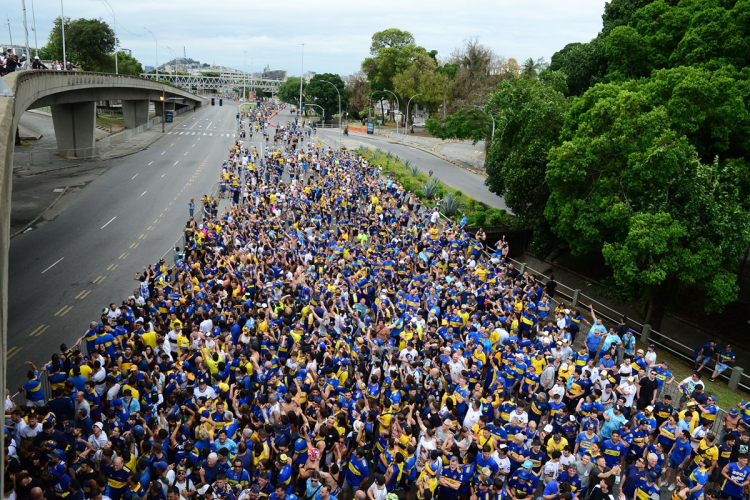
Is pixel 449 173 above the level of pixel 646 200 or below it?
below

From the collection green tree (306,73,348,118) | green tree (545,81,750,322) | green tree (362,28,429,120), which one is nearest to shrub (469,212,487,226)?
green tree (545,81,750,322)

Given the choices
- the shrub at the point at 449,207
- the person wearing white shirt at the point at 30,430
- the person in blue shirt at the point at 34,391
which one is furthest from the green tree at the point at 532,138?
the person wearing white shirt at the point at 30,430

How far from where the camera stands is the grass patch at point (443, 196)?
30938mm

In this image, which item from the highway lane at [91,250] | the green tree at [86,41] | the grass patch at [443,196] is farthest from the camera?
the green tree at [86,41]

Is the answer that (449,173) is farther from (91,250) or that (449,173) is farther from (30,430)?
(30,430)

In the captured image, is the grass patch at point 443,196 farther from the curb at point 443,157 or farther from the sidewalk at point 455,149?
the sidewalk at point 455,149

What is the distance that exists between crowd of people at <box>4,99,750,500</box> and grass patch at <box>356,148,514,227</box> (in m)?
14.0

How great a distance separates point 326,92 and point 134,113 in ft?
133

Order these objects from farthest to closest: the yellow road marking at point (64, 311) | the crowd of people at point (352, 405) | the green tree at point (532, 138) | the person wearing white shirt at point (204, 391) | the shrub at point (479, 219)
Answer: the shrub at point (479, 219) → the green tree at point (532, 138) → the yellow road marking at point (64, 311) → the person wearing white shirt at point (204, 391) → the crowd of people at point (352, 405)

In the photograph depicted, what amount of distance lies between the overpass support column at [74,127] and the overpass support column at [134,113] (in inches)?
784

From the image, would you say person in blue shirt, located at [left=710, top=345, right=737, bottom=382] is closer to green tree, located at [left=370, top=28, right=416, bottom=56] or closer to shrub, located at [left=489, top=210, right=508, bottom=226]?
shrub, located at [left=489, top=210, right=508, bottom=226]

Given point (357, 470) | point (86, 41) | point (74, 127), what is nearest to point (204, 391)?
point (357, 470)

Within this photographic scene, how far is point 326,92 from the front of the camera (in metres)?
101

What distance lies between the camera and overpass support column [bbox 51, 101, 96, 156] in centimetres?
4609
